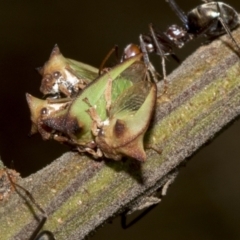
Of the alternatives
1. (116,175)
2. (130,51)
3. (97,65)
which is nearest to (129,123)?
(116,175)

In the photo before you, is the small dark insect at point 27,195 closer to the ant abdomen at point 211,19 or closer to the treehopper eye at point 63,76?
the treehopper eye at point 63,76

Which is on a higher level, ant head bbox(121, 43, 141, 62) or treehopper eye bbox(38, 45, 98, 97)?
treehopper eye bbox(38, 45, 98, 97)

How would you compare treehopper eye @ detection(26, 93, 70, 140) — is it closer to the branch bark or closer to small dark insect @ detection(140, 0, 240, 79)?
the branch bark

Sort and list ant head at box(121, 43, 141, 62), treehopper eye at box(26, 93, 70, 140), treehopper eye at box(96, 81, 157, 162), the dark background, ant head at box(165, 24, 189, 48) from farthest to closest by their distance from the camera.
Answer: the dark background, ant head at box(165, 24, 189, 48), ant head at box(121, 43, 141, 62), treehopper eye at box(26, 93, 70, 140), treehopper eye at box(96, 81, 157, 162)

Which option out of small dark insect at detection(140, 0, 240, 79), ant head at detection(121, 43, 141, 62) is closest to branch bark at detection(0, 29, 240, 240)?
small dark insect at detection(140, 0, 240, 79)

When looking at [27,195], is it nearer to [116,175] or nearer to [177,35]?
[116,175]

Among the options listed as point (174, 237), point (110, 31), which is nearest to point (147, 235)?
point (174, 237)

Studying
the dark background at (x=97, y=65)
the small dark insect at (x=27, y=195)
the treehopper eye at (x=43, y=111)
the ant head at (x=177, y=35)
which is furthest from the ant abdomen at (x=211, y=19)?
the dark background at (x=97, y=65)
